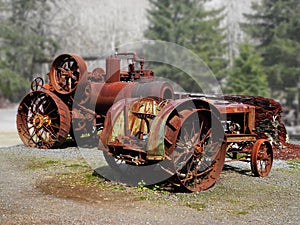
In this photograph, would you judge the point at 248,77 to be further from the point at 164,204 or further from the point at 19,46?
the point at 164,204

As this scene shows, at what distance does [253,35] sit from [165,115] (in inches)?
1017

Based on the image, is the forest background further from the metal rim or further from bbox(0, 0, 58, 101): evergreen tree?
the metal rim

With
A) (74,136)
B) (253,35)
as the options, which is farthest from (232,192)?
(253,35)

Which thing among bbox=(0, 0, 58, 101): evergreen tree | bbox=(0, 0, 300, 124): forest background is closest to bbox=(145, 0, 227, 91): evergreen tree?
bbox=(0, 0, 300, 124): forest background

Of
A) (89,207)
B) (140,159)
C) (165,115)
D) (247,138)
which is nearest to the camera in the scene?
(89,207)

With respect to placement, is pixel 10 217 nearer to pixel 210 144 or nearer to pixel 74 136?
pixel 210 144

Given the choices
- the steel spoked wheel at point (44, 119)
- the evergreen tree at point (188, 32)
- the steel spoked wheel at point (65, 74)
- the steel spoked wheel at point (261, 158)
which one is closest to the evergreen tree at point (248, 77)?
the evergreen tree at point (188, 32)

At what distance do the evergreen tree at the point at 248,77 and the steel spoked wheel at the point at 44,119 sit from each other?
55.0 ft

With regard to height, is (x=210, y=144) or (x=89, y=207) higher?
(x=210, y=144)

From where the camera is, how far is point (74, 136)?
1321cm

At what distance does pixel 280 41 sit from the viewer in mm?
27094

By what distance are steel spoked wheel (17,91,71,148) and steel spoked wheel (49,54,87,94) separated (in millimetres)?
399

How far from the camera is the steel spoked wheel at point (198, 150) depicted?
269 inches

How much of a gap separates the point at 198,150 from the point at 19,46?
97.8 feet
